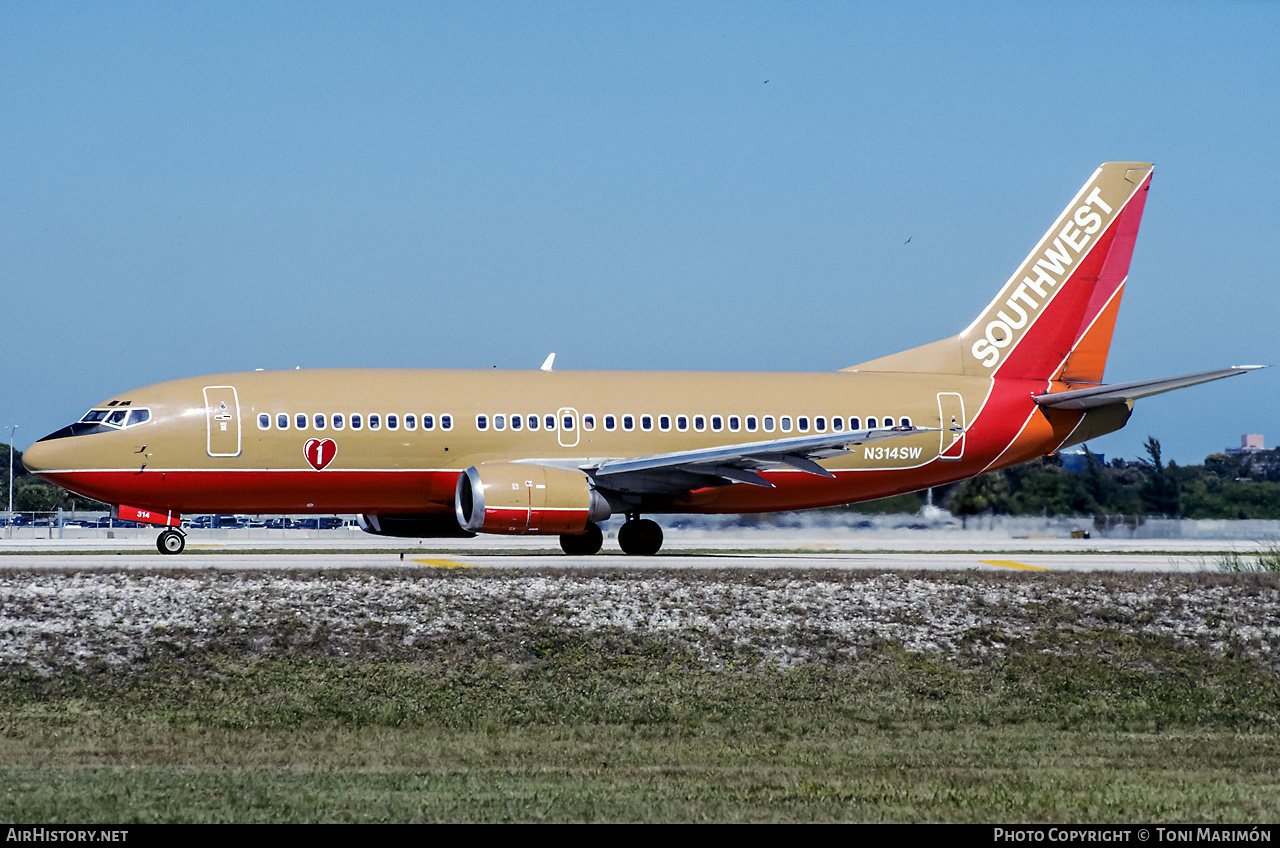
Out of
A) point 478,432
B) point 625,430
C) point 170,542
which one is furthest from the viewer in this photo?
point 625,430

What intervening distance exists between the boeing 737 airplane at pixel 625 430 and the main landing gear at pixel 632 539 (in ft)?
0.19

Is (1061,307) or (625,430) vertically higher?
(1061,307)

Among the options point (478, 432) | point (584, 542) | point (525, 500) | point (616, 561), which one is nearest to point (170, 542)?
point (478, 432)

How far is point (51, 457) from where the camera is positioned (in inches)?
1122

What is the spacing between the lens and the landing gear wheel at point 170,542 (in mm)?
29719

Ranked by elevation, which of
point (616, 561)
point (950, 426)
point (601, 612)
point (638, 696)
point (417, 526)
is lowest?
point (638, 696)

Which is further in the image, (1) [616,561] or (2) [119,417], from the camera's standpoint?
(2) [119,417]

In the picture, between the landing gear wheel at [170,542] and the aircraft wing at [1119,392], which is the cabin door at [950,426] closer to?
the aircraft wing at [1119,392]

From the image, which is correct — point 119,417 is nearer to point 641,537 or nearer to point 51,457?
point 51,457

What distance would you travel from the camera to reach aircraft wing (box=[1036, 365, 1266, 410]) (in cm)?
Result: 3069

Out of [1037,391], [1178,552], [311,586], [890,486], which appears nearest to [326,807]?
[311,586]

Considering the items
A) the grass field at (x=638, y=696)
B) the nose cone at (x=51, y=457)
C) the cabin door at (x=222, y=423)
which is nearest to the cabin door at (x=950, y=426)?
the grass field at (x=638, y=696)

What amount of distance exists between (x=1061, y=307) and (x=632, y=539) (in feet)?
41.0

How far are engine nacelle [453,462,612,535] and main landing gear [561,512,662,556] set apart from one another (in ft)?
7.30
